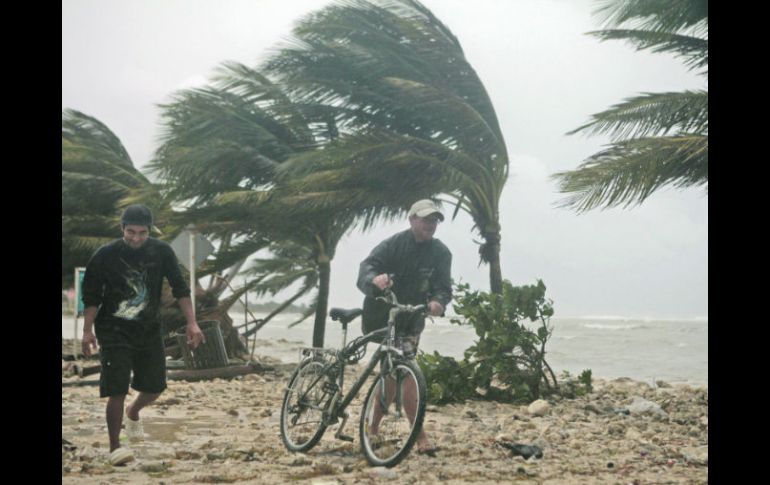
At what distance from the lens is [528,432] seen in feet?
19.1

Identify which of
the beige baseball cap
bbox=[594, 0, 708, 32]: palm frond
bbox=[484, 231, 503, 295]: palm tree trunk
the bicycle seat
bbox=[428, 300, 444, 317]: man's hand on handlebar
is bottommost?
the bicycle seat

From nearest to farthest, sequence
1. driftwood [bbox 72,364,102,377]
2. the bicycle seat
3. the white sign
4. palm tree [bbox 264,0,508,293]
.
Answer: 1. the bicycle seat
2. palm tree [bbox 264,0,508,293]
3. driftwood [bbox 72,364,102,377]
4. the white sign

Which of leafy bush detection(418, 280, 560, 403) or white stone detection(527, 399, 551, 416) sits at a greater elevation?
leafy bush detection(418, 280, 560, 403)

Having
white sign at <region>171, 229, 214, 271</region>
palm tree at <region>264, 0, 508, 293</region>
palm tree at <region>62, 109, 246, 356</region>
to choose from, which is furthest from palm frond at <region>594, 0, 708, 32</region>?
palm tree at <region>62, 109, 246, 356</region>

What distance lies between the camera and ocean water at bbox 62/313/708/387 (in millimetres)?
8750

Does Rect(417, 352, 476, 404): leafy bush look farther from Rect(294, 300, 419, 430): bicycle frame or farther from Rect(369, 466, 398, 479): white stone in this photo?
Rect(369, 466, 398, 479): white stone

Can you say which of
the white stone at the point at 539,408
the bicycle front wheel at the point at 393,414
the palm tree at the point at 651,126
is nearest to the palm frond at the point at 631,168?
the palm tree at the point at 651,126

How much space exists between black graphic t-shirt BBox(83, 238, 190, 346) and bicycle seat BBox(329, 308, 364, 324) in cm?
95

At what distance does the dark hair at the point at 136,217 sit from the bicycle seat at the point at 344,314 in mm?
1091

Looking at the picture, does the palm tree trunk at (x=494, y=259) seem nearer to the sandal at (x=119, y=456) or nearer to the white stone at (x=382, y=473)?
the white stone at (x=382, y=473)

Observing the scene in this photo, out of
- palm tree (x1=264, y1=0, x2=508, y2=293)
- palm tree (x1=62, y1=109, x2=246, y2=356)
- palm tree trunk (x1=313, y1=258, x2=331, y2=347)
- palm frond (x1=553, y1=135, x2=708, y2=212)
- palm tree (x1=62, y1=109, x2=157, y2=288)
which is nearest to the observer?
palm frond (x1=553, y1=135, x2=708, y2=212)

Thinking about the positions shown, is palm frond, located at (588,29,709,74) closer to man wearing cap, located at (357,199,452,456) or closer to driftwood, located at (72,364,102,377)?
man wearing cap, located at (357,199,452,456)

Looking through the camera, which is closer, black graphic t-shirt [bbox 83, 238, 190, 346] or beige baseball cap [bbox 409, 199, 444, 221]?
black graphic t-shirt [bbox 83, 238, 190, 346]
